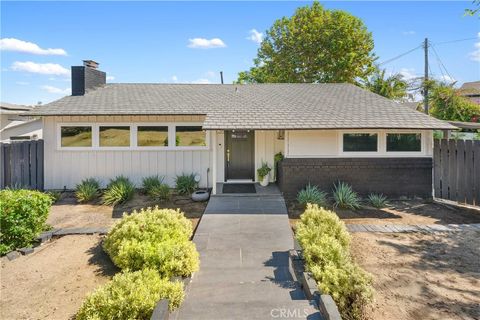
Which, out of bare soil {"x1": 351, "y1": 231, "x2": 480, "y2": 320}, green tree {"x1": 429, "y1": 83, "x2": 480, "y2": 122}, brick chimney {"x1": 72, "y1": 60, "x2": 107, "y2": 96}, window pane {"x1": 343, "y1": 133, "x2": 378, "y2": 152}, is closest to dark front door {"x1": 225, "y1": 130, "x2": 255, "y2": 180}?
window pane {"x1": 343, "y1": 133, "x2": 378, "y2": 152}

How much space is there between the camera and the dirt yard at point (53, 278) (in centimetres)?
415

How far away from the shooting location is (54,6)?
1032 cm

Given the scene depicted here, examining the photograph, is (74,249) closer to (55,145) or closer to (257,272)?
(257,272)

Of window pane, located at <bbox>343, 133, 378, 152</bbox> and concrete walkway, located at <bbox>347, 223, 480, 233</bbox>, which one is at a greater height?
window pane, located at <bbox>343, 133, 378, 152</bbox>

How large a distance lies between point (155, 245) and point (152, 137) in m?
7.26

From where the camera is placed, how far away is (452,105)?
24.7m

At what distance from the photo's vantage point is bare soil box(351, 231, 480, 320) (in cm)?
412

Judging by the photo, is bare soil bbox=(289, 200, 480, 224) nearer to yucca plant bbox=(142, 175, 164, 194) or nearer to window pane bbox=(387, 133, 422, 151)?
window pane bbox=(387, 133, 422, 151)

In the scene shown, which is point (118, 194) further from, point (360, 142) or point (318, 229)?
point (360, 142)

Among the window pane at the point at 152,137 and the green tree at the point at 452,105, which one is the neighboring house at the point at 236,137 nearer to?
the window pane at the point at 152,137

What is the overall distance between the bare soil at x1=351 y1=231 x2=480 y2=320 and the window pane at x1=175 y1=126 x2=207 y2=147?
6917 millimetres

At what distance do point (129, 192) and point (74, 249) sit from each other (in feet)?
14.2

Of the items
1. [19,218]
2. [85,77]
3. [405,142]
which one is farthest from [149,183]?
[405,142]

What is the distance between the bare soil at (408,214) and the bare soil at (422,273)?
110 centimetres
